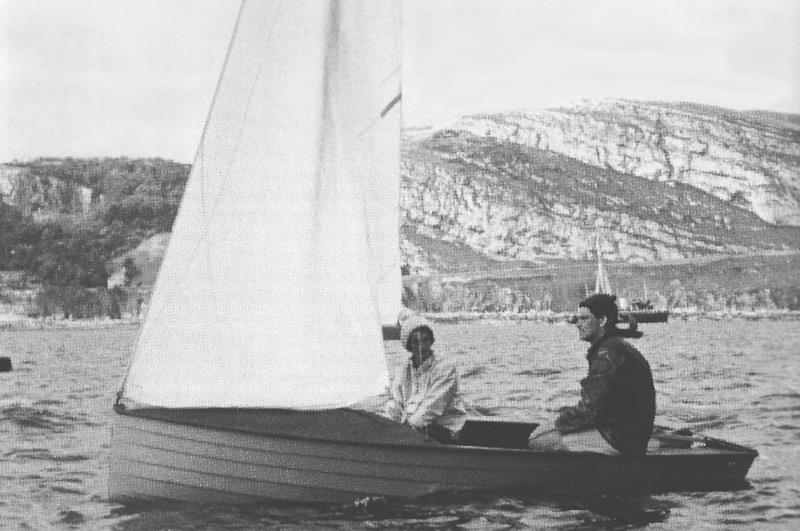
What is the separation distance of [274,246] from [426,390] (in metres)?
2.02

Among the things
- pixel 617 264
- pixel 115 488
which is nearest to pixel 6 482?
pixel 115 488

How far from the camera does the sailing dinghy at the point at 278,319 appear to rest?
966 cm

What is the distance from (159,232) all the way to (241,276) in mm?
133268

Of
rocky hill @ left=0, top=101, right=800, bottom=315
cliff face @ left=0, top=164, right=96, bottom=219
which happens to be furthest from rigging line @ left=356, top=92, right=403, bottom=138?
cliff face @ left=0, top=164, right=96, bottom=219

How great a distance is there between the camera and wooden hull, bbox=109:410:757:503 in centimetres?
963

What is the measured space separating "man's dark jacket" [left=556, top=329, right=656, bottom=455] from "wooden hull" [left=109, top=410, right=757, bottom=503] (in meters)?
0.23

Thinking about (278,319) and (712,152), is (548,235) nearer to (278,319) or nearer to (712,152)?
(712,152)

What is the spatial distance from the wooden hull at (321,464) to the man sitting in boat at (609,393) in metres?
0.21

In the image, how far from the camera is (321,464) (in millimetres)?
9703

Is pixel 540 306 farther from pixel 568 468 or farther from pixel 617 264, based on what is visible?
pixel 568 468

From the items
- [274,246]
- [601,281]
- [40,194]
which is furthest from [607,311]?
[40,194]

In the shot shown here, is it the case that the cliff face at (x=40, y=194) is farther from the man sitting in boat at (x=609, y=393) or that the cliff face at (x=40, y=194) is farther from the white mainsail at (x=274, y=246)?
the man sitting in boat at (x=609, y=393)

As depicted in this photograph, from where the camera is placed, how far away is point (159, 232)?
139875mm

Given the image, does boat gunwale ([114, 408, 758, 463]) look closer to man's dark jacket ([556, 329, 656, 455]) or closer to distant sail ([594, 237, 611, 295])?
man's dark jacket ([556, 329, 656, 455])
